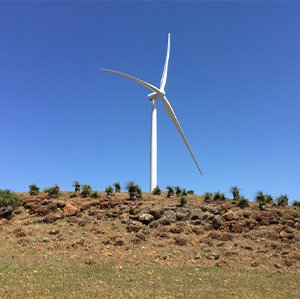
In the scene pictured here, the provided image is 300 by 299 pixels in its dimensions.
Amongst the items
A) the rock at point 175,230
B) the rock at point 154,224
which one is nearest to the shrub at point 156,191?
the rock at point 154,224

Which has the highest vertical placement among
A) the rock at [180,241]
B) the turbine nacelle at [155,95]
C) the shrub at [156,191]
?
the turbine nacelle at [155,95]

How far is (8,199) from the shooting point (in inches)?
1508

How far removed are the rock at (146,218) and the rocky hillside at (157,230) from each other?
0.08 metres

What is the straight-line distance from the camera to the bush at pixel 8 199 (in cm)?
3797

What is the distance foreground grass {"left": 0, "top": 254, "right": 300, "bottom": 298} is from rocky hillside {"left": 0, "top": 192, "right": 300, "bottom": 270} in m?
1.88

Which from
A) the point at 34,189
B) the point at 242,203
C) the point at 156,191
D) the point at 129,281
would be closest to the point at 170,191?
the point at 156,191

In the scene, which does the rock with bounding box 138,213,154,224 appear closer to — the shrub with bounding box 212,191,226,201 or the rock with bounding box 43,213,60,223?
the rock with bounding box 43,213,60,223

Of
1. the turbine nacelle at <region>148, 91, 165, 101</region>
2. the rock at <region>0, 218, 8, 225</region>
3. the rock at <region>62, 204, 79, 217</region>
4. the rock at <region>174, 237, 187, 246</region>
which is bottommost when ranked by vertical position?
the rock at <region>174, 237, 187, 246</region>

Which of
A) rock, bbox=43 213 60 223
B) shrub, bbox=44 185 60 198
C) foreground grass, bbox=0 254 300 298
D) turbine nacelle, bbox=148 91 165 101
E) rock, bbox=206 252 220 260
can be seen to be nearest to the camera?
foreground grass, bbox=0 254 300 298

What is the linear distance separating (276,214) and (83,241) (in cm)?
1936

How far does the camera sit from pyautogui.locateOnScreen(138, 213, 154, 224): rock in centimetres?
3425

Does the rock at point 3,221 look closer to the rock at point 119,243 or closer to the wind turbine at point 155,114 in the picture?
the rock at point 119,243

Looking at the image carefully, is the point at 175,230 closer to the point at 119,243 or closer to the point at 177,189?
the point at 119,243

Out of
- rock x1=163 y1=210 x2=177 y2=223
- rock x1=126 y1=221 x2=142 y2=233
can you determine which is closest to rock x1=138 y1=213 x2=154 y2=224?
rock x1=126 y1=221 x2=142 y2=233
